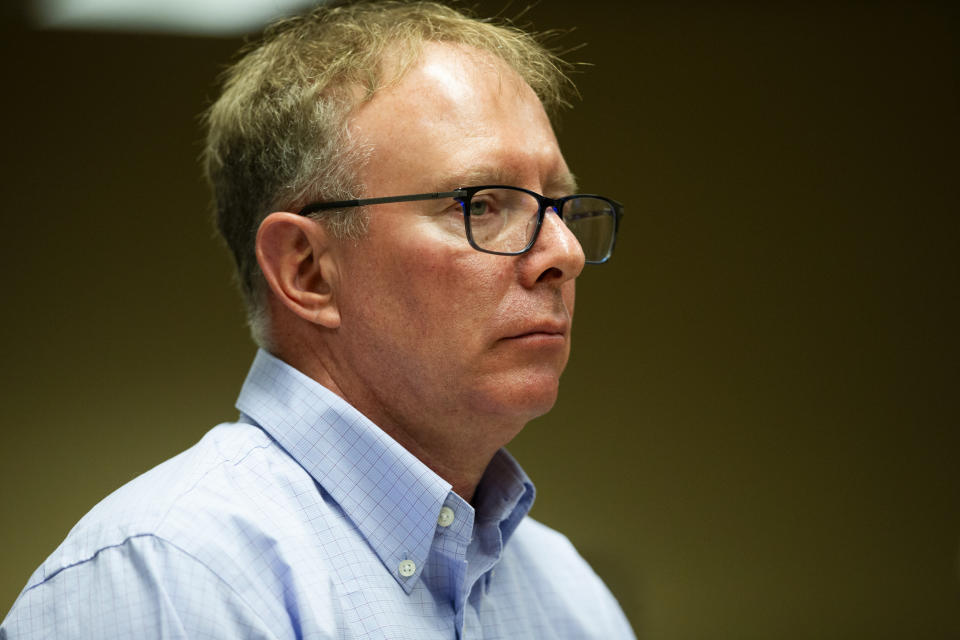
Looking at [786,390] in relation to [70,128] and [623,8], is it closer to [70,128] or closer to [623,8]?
[623,8]

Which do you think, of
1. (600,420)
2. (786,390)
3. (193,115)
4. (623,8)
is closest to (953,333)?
(786,390)

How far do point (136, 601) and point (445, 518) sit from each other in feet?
1.16

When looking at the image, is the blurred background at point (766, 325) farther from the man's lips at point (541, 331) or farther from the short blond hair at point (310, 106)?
the man's lips at point (541, 331)

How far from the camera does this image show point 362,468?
3.45 feet

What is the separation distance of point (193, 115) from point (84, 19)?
31cm

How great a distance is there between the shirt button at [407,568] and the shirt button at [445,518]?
59 mm

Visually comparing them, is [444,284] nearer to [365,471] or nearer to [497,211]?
[497,211]

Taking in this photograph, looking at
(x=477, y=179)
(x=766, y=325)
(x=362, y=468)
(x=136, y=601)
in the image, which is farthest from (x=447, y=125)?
(x=766, y=325)

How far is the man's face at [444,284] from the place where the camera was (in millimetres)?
1060

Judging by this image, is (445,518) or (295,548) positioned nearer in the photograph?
(295,548)

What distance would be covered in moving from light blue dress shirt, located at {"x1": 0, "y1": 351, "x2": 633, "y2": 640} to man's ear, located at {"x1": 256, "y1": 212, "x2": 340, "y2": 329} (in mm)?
79

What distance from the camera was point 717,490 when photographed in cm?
245

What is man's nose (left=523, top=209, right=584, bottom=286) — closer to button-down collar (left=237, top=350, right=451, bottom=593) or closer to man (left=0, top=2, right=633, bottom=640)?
man (left=0, top=2, right=633, bottom=640)

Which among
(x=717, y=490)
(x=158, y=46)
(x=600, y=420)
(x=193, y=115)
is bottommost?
(x=717, y=490)
